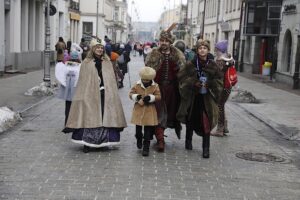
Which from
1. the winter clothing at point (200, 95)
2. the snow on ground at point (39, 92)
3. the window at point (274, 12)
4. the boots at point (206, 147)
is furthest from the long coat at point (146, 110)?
the window at point (274, 12)

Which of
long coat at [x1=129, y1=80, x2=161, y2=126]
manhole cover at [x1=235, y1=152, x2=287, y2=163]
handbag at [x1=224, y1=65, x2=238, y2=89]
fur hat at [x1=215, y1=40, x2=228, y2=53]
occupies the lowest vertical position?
manhole cover at [x1=235, y1=152, x2=287, y2=163]

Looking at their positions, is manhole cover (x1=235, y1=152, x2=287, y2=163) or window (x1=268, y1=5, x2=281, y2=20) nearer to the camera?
manhole cover (x1=235, y1=152, x2=287, y2=163)

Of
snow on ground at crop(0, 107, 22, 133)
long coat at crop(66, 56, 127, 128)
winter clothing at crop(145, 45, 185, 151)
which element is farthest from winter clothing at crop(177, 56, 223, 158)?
snow on ground at crop(0, 107, 22, 133)

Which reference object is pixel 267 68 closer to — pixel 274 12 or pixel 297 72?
pixel 274 12

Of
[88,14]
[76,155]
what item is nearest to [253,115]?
[76,155]

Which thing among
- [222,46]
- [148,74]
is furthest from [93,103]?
[222,46]

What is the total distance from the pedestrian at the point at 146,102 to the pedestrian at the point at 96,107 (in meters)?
0.36

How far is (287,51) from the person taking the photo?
25625mm

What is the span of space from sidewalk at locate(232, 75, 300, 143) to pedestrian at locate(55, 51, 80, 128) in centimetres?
430

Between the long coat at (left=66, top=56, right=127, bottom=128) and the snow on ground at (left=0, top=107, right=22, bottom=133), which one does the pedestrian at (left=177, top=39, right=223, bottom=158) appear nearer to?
the long coat at (left=66, top=56, right=127, bottom=128)

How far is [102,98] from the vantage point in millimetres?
8055

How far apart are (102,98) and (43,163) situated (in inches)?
55.3

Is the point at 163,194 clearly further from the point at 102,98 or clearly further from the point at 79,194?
the point at 102,98

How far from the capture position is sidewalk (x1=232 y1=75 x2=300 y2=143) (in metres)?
11.3
